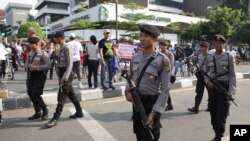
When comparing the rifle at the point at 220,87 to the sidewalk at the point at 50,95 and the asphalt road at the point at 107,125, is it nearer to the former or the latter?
the asphalt road at the point at 107,125

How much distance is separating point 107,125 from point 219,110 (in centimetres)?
217

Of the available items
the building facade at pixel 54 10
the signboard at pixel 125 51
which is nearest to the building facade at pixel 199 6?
the building facade at pixel 54 10

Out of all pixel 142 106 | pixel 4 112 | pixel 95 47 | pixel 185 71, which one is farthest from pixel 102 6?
pixel 142 106

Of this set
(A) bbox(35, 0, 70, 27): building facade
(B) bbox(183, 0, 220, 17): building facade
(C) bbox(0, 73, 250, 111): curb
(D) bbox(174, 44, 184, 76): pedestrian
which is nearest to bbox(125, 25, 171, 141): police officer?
(C) bbox(0, 73, 250, 111): curb

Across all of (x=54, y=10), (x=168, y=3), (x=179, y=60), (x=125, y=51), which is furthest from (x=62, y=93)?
(x=54, y=10)

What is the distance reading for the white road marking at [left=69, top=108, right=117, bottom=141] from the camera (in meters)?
5.78

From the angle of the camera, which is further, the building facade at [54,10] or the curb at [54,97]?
the building facade at [54,10]

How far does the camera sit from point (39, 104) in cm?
698

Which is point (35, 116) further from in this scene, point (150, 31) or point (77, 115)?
point (150, 31)

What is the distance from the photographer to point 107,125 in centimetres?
665

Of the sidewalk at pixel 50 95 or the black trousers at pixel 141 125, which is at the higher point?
the black trousers at pixel 141 125

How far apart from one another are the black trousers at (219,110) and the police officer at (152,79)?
205 cm

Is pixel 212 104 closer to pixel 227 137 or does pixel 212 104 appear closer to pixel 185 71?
pixel 227 137

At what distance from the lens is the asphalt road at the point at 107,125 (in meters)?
5.86
